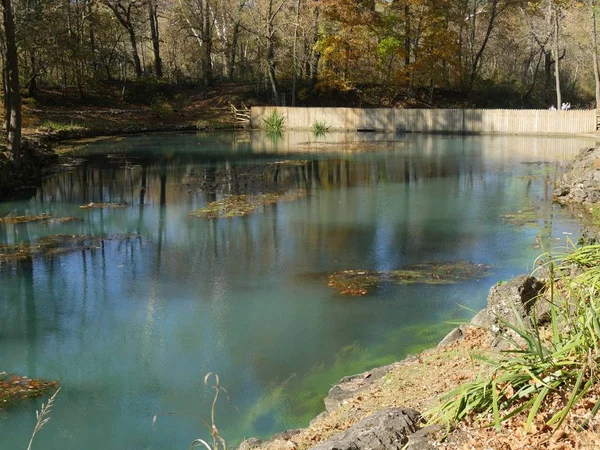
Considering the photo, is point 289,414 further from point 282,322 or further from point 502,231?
point 502,231

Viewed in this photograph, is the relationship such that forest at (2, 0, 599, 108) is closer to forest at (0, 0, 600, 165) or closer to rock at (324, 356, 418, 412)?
forest at (0, 0, 600, 165)

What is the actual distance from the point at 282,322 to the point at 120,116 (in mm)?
36054

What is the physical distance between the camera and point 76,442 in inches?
254

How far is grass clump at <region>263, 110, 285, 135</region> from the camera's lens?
41.7 m

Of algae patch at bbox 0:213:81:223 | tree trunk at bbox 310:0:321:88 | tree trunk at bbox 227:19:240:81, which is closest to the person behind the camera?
algae patch at bbox 0:213:81:223

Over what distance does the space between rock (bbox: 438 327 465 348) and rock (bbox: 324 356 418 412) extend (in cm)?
36

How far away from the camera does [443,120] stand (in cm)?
3988

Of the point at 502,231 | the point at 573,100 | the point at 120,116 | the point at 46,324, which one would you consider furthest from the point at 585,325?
the point at 573,100

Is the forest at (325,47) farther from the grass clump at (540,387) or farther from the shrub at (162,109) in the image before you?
the grass clump at (540,387)

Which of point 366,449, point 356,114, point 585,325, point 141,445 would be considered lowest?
point 141,445

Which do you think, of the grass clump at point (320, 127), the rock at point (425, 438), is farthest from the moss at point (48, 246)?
the grass clump at point (320, 127)

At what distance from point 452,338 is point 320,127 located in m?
33.8

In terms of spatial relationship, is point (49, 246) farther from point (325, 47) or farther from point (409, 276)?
point (325, 47)

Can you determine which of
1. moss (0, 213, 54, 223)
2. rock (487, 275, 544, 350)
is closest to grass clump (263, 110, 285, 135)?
moss (0, 213, 54, 223)
